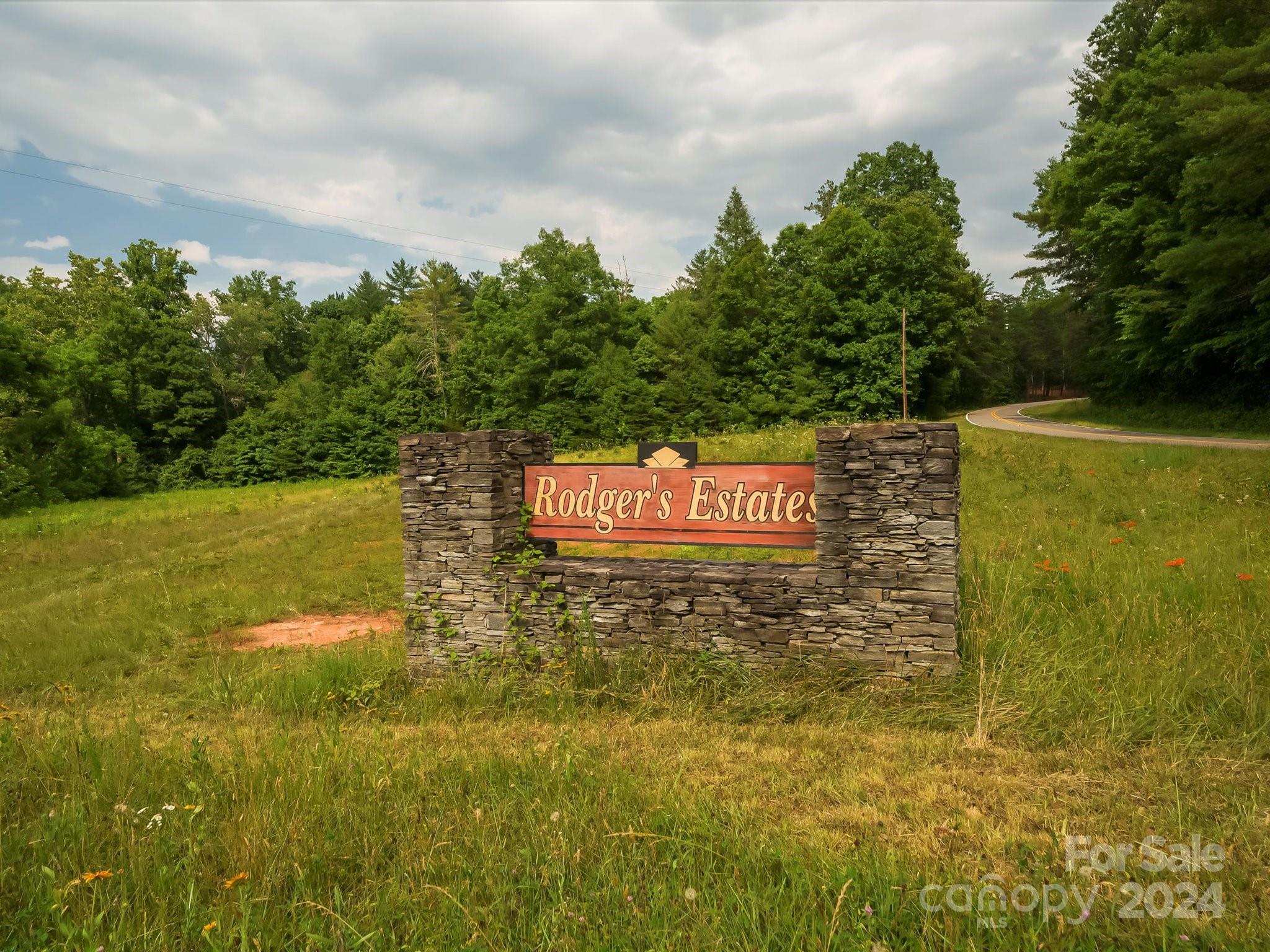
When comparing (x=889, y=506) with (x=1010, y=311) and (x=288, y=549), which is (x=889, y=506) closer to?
(x=288, y=549)

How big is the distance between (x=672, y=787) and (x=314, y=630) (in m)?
7.25

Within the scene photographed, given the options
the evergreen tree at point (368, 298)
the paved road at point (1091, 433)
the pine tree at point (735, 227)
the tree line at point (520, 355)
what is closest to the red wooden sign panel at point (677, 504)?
the paved road at point (1091, 433)

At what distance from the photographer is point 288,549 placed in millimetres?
14172

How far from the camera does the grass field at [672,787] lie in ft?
7.45

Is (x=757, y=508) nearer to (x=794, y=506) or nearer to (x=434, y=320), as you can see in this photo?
(x=794, y=506)

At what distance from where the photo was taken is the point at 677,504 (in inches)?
224

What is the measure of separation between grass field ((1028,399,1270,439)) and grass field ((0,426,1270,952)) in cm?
1509

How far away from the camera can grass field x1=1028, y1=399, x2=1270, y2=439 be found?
1814 cm

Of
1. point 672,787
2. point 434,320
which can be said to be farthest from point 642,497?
point 434,320

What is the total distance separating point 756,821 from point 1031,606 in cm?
383

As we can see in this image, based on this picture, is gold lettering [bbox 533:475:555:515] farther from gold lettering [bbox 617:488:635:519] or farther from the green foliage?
the green foliage

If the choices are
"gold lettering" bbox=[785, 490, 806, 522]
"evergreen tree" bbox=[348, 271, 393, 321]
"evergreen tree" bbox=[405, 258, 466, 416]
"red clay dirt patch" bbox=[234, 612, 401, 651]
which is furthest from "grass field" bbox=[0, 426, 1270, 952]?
"evergreen tree" bbox=[348, 271, 393, 321]

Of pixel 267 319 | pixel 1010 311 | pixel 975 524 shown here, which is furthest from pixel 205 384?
pixel 1010 311

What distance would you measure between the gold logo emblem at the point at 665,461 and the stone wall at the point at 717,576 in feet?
2.81
